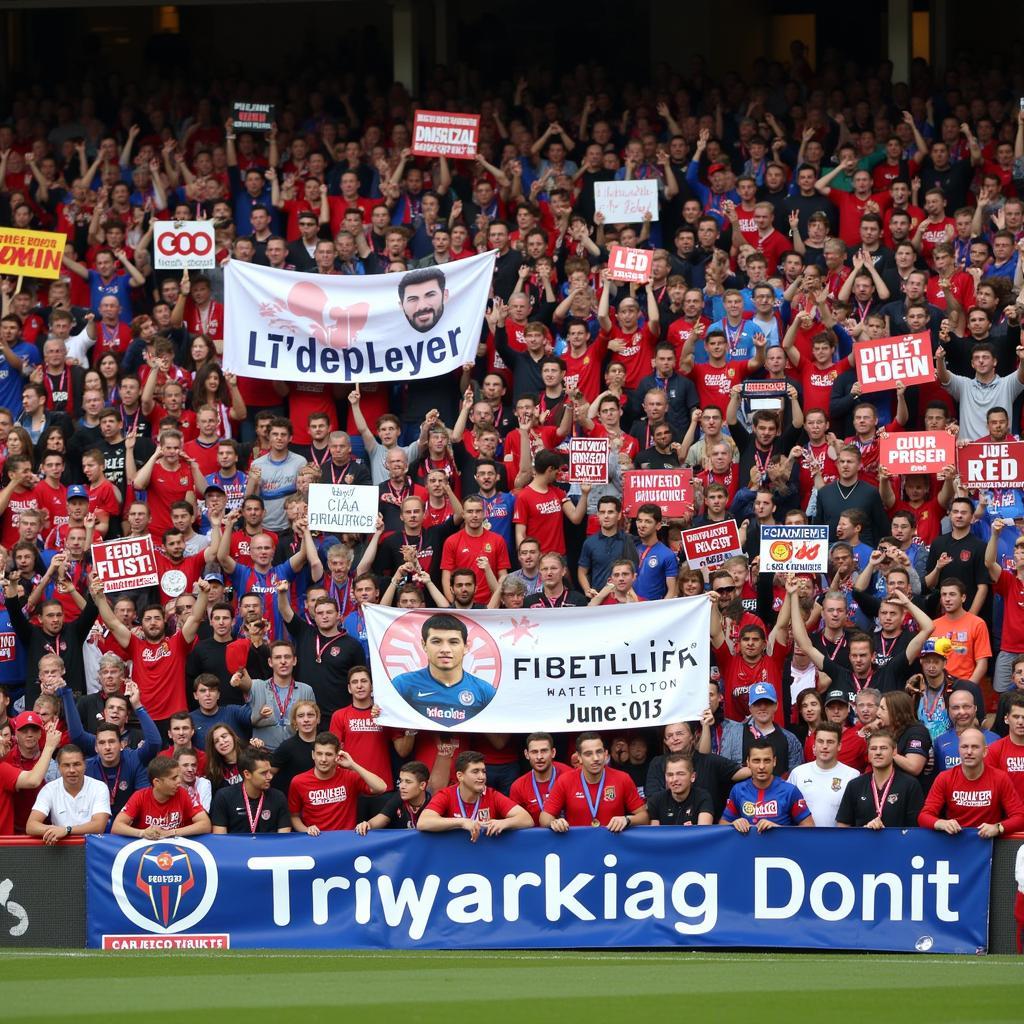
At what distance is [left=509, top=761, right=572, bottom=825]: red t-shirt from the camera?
15125 millimetres

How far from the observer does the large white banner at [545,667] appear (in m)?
16.1

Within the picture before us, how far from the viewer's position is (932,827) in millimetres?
14172

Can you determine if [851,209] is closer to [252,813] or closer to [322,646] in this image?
[322,646]

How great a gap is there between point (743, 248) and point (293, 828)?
7.97 meters

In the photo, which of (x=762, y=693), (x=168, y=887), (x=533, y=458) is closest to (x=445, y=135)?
(x=533, y=458)

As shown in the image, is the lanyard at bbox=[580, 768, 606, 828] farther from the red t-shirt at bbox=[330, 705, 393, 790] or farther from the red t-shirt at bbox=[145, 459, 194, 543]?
the red t-shirt at bbox=[145, 459, 194, 543]

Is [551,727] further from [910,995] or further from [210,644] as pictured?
[910,995]

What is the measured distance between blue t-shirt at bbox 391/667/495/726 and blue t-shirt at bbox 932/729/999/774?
11.3ft

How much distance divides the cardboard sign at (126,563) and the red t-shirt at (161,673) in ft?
1.84

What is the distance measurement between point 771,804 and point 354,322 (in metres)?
7.39

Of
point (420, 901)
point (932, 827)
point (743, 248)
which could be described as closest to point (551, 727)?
point (420, 901)

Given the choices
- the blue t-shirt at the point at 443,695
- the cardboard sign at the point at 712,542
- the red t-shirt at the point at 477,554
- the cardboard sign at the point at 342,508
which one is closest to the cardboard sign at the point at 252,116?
the cardboard sign at the point at 342,508

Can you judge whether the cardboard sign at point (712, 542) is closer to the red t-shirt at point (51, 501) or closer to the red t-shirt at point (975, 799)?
the red t-shirt at point (975, 799)

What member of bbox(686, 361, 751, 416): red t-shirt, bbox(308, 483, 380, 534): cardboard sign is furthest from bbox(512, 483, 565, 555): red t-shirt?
bbox(686, 361, 751, 416): red t-shirt
